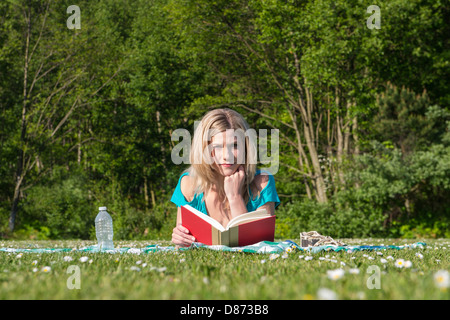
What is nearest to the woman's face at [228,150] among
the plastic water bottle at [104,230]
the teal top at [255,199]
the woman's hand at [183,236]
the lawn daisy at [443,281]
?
the teal top at [255,199]

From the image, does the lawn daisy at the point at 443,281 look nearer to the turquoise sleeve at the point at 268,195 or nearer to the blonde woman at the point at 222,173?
the blonde woman at the point at 222,173

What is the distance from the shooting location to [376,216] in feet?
50.7

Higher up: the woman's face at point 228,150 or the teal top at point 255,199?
the woman's face at point 228,150

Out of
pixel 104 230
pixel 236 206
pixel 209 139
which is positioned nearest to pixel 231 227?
pixel 236 206

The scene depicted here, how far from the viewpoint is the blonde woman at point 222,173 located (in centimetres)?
454

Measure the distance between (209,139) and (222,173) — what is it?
15.1 inches

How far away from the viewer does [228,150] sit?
453 centimetres

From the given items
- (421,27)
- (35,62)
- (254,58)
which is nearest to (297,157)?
(254,58)

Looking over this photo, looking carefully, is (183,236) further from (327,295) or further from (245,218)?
(327,295)

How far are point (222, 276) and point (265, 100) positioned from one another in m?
18.3

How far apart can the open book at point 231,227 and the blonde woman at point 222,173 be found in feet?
0.57

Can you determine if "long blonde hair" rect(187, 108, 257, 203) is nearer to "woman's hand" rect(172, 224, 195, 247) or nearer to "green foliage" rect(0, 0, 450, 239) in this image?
"woman's hand" rect(172, 224, 195, 247)

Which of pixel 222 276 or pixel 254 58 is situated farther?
pixel 254 58

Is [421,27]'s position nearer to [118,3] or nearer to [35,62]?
[35,62]
